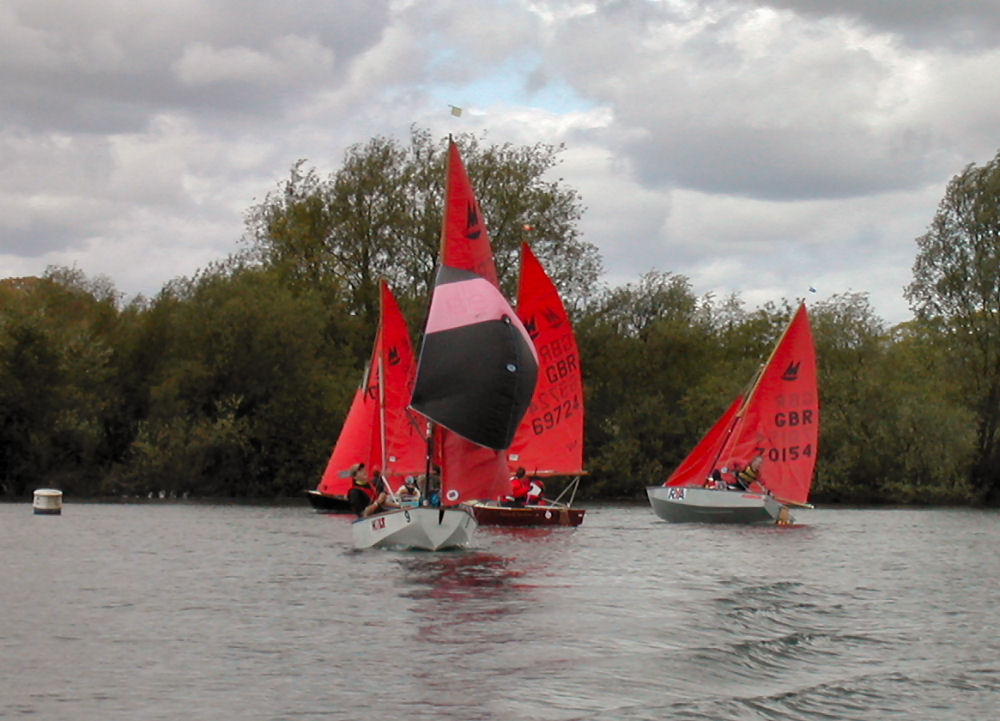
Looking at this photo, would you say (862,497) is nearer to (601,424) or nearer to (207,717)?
(601,424)

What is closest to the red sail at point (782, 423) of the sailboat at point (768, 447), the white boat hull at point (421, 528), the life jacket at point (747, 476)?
the sailboat at point (768, 447)

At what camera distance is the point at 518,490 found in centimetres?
4878

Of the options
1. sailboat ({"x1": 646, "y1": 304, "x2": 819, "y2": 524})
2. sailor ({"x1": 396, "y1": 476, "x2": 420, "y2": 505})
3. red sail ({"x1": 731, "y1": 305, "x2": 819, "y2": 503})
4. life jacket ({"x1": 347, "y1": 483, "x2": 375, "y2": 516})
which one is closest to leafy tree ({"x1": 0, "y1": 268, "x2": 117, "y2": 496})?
life jacket ({"x1": 347, "y1": 483, "x2": 375, "y2": 516})

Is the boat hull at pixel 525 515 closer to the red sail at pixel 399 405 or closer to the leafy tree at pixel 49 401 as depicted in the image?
the red sail at pixel 399 405

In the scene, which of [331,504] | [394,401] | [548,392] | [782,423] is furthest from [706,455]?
[331,504]

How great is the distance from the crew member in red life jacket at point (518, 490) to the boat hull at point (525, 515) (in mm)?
521

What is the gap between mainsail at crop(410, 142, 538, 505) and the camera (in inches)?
1323

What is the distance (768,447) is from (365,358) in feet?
93.2

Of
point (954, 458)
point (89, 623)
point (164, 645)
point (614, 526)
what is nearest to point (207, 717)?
Answer: point (164, 645)

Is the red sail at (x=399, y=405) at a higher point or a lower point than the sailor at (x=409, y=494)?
higher

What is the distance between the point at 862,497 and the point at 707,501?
83.5ft

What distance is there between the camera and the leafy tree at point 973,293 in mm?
74062

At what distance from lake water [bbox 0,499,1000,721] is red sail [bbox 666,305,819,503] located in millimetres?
10201

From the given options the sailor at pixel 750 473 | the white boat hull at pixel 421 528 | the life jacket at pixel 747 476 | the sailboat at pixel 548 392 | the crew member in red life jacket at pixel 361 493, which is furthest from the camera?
the life jacket at pixel 747 476
